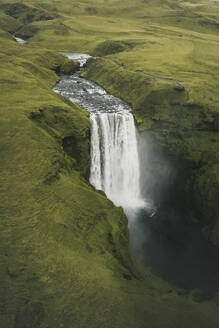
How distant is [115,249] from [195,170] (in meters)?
19.0

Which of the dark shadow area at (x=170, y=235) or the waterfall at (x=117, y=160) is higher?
the waterfall at (x=117, y=160)

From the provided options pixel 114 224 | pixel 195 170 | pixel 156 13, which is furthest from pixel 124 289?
pixel 156 13

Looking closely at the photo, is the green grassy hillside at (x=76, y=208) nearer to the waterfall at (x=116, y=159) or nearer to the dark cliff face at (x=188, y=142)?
the dark cliff face at (x=188, y=142)

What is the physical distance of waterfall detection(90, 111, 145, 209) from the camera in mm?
29422

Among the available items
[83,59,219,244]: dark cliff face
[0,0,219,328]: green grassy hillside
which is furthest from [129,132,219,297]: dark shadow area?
[0,0,219,328]: green grassy hillside

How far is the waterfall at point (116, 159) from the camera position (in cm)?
2942

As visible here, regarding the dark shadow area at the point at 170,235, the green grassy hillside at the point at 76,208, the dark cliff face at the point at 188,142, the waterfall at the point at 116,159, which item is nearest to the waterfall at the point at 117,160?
the waterfall at the point at 116,159

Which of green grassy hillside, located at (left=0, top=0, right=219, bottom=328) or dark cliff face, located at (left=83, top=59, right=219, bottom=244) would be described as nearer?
green grassy hillside, located at (left=0, top=0, right=219, bottom=328)

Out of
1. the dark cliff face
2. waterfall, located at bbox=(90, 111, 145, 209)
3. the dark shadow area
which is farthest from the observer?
the dark cliff face

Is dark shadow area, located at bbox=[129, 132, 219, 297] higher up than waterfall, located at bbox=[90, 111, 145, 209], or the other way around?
waterfall, located at bbox=[90, 111, 145, 209]

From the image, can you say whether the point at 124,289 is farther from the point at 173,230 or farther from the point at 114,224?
the point at 173,230

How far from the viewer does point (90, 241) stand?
15883mm

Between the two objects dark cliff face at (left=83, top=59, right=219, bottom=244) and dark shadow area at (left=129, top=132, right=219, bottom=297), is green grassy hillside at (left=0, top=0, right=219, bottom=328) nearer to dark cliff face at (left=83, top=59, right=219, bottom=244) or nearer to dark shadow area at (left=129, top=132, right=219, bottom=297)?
dark cliff face at (left=83, top=59, right=219, bottom=244)

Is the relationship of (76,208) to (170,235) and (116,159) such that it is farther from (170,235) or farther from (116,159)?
(170,235)
